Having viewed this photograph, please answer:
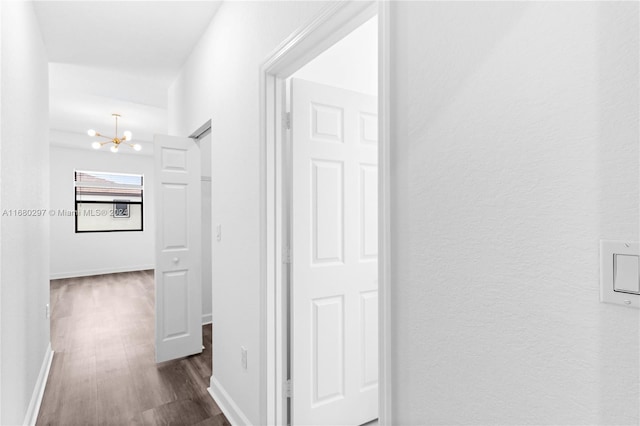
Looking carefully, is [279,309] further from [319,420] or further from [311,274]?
[319,420]

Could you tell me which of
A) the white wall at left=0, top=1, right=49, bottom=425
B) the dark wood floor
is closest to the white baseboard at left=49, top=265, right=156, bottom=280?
the dark wood floor

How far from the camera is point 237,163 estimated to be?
81.3 inches

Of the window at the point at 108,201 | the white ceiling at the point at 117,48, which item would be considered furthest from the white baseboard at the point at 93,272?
the white ceiling at the point at 117,48

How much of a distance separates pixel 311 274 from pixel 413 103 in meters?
1.13

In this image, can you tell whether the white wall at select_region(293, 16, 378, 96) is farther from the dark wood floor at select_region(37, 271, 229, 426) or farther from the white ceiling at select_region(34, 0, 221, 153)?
the dark wood floor at select_region(37, 271, 229, 426)

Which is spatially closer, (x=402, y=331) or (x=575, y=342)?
(x=575, y=342)

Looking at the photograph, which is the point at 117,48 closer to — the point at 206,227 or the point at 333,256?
the point at 206,227

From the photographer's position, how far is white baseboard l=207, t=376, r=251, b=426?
1982mm

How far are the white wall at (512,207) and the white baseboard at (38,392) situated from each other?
2.21 m

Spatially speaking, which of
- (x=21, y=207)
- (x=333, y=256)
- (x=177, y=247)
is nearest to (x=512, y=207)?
(x=333, y=256)

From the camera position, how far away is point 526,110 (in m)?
0.70

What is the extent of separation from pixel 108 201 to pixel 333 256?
22.0 ft

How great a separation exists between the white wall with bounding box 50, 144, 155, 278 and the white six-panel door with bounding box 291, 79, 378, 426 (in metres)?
6.35

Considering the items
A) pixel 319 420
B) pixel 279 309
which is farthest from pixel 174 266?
pixel 319 420
